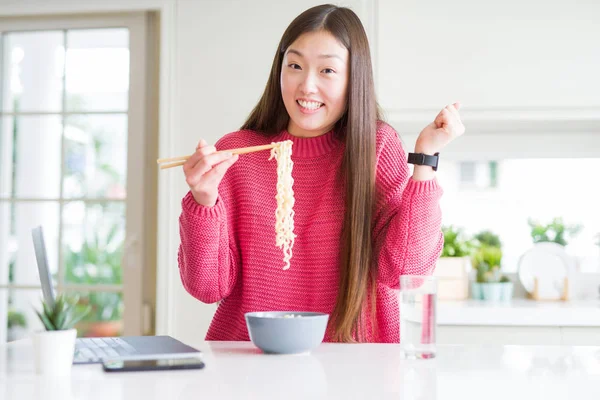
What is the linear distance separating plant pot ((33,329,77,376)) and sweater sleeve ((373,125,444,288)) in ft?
2.38

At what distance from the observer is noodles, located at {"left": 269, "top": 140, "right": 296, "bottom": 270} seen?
1.54 m

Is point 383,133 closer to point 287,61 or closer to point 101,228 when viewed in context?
point 287,61

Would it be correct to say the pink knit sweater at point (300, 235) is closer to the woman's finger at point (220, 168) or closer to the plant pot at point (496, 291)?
the woman's finger at point (220, 168)

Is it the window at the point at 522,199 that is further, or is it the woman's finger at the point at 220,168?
the window at the point at 522,199

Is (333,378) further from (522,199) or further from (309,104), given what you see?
(522,199)

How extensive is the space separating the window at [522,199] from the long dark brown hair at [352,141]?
1.89 metres

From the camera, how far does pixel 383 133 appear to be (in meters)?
1.73

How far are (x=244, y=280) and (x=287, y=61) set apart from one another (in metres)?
0.52

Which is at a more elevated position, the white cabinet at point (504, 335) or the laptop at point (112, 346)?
the laptop at point (112, 346)

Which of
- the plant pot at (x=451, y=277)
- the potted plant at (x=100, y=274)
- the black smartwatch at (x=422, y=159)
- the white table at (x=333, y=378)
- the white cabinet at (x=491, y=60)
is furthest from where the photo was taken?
the potted plant at (x=100, y=274)

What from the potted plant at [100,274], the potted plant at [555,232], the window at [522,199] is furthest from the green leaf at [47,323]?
the potted plant at [555,232]

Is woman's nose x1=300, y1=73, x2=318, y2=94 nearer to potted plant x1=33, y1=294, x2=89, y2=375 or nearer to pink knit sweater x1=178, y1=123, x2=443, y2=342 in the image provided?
pink knit sweater x1=178, y1=123, x2=443, y2=342

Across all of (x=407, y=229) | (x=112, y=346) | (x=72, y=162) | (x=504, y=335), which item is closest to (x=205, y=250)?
(x=112, y=346)

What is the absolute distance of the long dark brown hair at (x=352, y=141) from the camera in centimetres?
154
